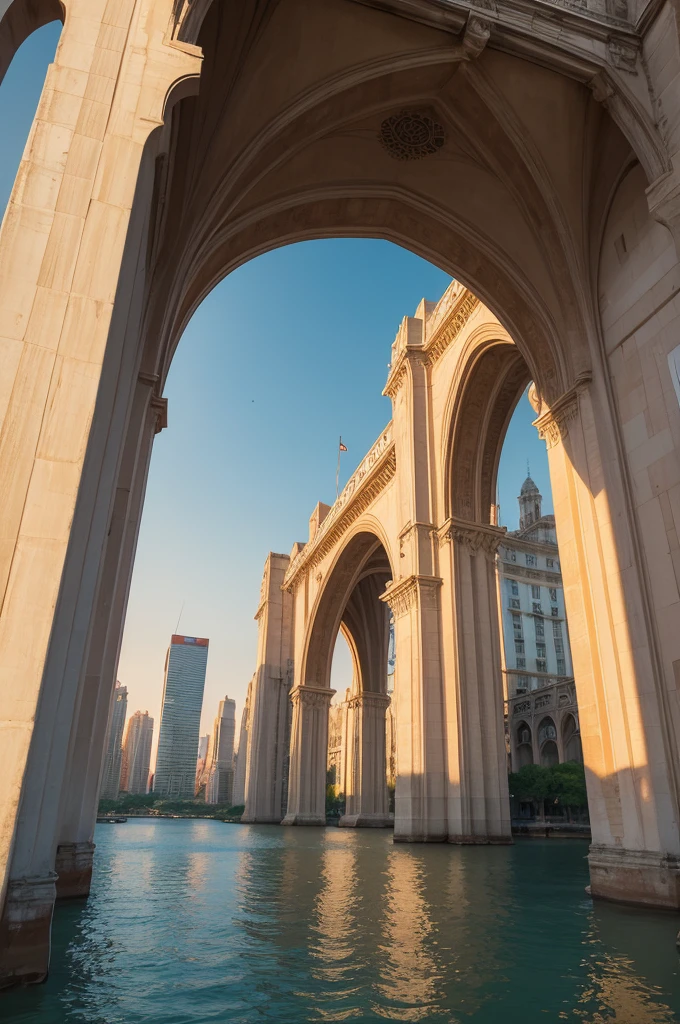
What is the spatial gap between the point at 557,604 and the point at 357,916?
50.7 metres

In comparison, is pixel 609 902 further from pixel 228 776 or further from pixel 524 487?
pixel 228 776

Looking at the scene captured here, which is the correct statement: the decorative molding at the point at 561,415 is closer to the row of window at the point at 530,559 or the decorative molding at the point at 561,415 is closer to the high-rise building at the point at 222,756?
the row of window at the point at 530,559

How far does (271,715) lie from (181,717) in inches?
4524

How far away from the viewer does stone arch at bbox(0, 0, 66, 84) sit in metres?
5.15

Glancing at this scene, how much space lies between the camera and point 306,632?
31.2 metres

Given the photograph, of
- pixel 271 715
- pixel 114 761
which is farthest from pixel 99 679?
pixel 114 761

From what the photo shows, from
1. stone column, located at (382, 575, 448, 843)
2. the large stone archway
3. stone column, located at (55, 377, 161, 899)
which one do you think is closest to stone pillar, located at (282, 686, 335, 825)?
stone column, located at (382, 575, 448, 843)

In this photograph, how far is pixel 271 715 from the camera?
35.8 metres

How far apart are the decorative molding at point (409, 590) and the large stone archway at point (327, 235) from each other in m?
7.13

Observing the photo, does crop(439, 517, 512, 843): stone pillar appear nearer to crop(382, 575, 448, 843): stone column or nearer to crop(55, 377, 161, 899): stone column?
crop(382, 575, 448, 843): stone column

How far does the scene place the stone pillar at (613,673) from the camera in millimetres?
6996

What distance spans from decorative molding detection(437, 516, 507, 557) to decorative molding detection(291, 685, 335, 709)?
631 inches

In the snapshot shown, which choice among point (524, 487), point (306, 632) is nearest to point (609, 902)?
point (306, 632)

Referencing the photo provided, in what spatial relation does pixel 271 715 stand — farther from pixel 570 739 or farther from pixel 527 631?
pixel 527 631
